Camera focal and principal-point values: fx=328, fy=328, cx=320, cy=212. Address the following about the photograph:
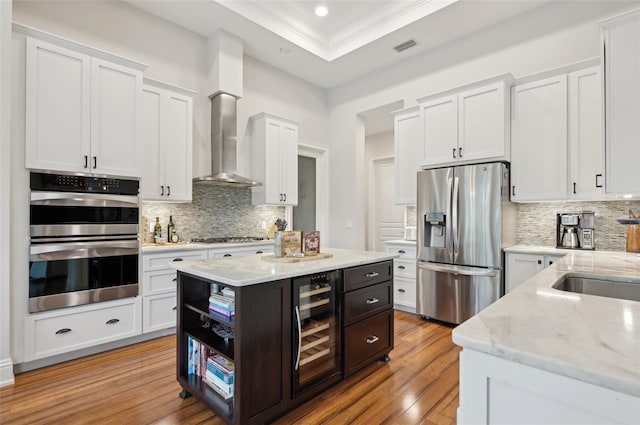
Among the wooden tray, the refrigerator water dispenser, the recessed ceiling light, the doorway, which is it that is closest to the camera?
the wooden tray

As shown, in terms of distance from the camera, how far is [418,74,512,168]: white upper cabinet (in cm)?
342

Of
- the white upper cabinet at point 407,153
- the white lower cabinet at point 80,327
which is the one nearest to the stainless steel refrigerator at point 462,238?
the white upper cabinet at point 407,153

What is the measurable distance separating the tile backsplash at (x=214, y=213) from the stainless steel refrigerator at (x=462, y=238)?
2303 millimetres

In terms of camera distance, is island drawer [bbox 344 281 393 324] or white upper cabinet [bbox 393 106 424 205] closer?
island drawer [bbox 344 281 393 324]

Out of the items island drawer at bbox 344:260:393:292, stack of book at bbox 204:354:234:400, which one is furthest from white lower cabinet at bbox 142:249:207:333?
island drawer at bbox 344:260:393:292

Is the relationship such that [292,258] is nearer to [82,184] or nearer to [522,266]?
[82,184]

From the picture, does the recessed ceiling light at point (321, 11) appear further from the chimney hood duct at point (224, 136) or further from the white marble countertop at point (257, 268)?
A: the white marble countertop at point (257, 268)

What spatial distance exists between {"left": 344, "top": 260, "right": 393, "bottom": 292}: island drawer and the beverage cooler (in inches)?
4.3

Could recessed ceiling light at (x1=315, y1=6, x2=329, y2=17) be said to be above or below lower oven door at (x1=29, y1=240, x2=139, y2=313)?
above

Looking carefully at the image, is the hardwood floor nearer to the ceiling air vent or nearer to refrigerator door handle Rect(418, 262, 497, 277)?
refrigerator door handle Rect(418, 262, 497, 277)

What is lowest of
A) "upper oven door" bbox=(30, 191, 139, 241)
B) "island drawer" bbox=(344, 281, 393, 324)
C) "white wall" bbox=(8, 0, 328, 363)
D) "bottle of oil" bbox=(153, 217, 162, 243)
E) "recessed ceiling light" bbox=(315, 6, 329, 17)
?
"island drawer" bbox=(344, 281, 393, 324)

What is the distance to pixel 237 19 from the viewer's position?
3.81 meters

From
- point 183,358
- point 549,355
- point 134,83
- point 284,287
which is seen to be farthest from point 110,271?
point 549,355

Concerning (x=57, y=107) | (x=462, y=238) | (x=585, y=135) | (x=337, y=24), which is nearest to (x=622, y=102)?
(x=585, y=135)
